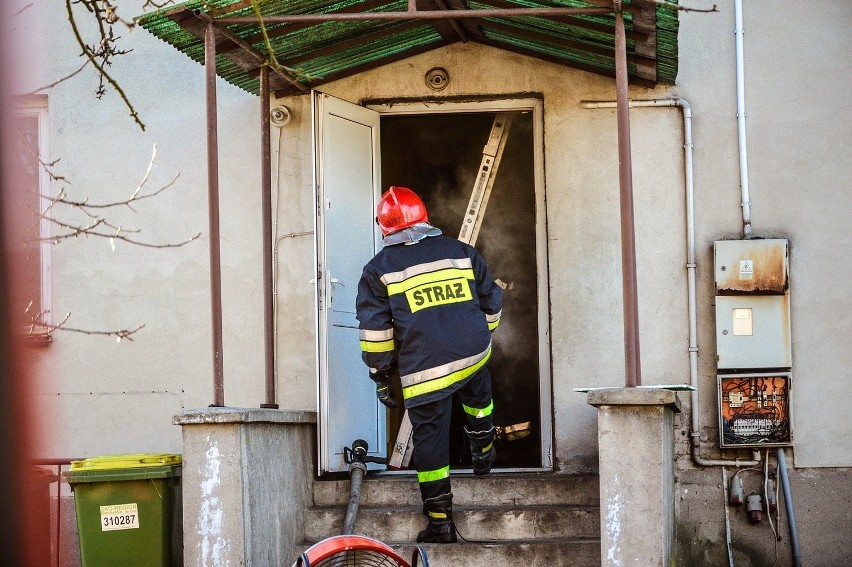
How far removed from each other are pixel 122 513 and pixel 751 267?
4.42m

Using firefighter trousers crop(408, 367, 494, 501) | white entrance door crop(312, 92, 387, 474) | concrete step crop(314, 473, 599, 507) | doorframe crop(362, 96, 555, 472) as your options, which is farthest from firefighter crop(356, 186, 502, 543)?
doorframe crop(362, 96, 555, 472)

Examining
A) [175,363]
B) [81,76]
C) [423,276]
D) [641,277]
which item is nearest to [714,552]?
[641,277]

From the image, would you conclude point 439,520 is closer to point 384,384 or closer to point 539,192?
point 384,384

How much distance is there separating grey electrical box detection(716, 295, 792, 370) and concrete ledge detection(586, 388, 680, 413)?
197 cm

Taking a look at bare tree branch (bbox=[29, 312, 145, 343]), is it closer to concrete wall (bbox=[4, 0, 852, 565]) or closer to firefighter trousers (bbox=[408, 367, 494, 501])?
concrete wall (bbox=[4, 0, 852, 565])

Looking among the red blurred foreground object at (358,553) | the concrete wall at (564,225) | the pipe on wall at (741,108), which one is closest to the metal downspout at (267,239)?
the concrete wall at (564,225)

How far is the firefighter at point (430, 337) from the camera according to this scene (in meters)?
6.24

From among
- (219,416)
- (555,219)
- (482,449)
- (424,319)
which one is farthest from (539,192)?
(219,416)

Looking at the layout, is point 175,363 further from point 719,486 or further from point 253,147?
point 719,486

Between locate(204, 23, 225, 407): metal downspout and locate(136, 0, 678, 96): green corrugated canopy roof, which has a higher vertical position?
locate(136, 0, 678, 96): green corrugated canopy roof

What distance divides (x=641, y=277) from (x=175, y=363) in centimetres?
349

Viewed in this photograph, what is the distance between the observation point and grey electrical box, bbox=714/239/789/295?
7.30 m

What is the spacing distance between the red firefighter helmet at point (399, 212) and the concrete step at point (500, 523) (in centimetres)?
180

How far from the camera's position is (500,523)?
21.5 ft
